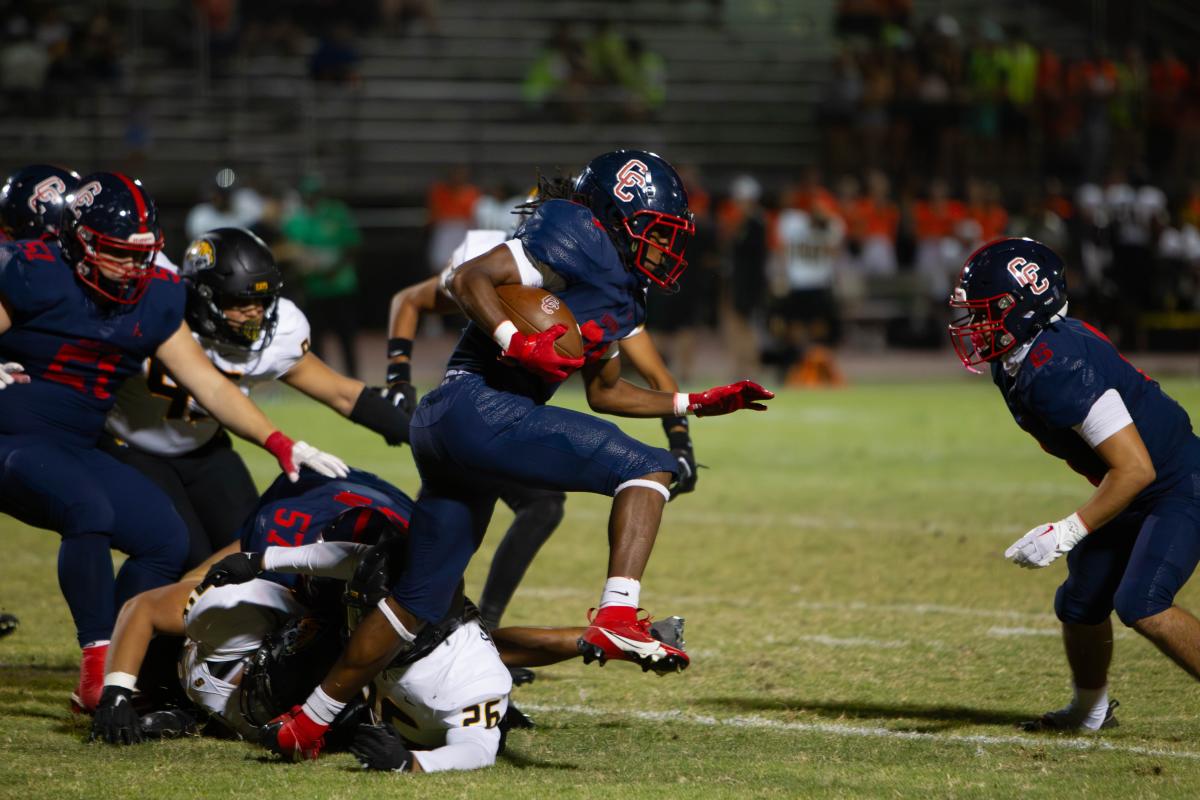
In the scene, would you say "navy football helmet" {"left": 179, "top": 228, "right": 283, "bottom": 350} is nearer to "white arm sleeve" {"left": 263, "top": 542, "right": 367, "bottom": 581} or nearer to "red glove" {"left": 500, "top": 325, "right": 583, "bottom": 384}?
"white arm sleeve" {"left": 263, "top": 542, "right": 367, "bottom": 581}

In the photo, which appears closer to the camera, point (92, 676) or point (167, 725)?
point (167, 725)

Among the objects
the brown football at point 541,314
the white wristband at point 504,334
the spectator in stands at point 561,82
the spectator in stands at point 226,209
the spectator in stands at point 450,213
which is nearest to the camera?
the white wristband at point 504,334

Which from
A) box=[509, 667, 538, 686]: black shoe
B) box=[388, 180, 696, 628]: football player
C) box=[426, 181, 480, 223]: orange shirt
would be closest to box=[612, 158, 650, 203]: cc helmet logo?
box=[388, 180, 696, 628]: football player

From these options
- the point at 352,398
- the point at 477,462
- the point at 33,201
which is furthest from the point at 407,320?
the point at 477,462

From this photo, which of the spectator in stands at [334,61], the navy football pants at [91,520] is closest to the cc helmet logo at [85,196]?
the navy football pants at [91,520]

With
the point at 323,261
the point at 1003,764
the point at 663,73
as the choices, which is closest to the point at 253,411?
the point at 1003,764

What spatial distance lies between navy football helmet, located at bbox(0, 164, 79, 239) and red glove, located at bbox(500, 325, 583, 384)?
8.59 ft

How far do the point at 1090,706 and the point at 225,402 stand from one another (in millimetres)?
2688

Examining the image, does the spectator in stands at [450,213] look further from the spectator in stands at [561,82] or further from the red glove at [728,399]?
the red glove at [728,399]

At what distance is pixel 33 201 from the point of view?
5.90 metres

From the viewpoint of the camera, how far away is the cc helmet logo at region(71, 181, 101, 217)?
15.7ft

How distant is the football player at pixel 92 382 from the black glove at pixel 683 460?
3.56 feet

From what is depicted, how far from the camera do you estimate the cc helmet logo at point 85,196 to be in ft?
15.7

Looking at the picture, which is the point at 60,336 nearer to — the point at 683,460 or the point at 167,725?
the point at 167,725
